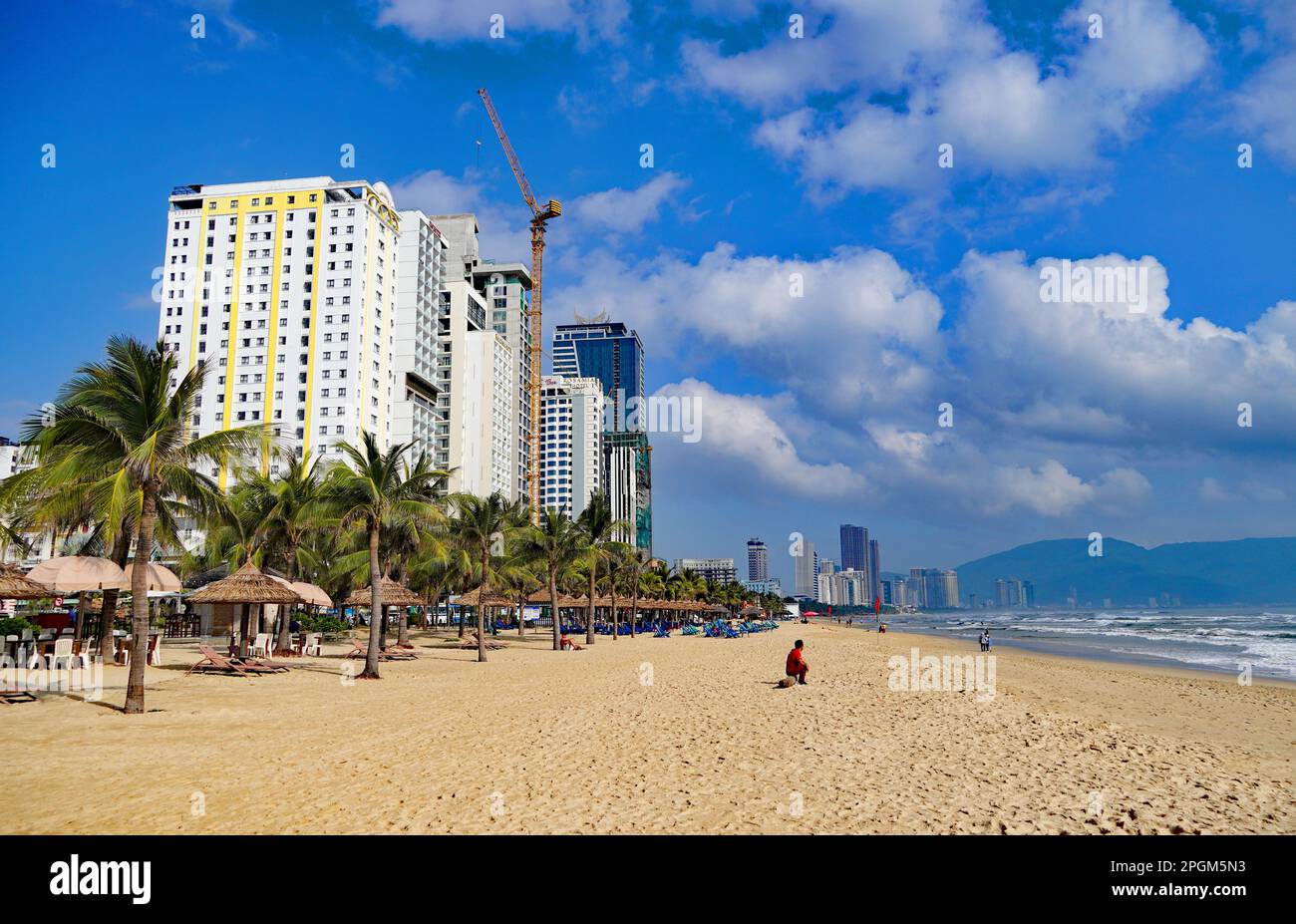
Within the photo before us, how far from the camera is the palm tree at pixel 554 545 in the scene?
39188 millimetres

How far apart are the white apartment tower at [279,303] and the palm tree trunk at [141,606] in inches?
2686

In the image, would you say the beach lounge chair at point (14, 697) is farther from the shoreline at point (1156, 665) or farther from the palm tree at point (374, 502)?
the shoreline at point (1156, 665)

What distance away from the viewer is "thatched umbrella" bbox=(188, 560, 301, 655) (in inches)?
872

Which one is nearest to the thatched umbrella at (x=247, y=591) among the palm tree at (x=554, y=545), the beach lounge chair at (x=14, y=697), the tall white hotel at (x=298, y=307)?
the beach lounge chair at (x=14, y=697)

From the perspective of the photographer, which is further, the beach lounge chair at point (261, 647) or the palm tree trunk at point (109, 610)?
the beach lounge chair at point (261, 647)

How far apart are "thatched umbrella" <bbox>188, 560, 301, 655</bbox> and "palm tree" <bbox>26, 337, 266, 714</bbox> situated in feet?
25.0

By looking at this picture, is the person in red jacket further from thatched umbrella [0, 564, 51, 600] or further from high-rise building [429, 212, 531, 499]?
high-rise building [429, 212, 531, 499]

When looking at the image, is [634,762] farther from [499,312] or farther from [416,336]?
[499,312]
